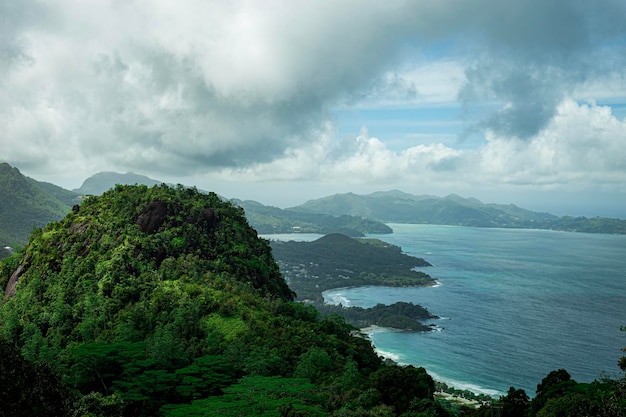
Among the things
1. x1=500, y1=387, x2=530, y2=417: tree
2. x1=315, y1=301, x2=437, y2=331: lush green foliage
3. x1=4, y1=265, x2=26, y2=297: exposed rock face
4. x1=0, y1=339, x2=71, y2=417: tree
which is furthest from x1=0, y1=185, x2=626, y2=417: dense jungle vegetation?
x1=315, y1=301, x2=437, y2=331: lush green foliage

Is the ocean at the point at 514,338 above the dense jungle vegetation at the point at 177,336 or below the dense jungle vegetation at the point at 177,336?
below

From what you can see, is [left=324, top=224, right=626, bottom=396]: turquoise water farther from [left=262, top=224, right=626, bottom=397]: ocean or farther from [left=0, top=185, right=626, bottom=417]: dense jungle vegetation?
[left=0, top=185, right=626, bottom=417]: dense jungle vegetation

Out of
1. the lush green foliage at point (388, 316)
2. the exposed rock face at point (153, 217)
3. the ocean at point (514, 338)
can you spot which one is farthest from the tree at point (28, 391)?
the lush green foliage at point (388, 316)

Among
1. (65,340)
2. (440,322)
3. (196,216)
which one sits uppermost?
(196,216)

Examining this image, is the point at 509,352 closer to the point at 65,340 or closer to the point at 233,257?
the point at 233,257

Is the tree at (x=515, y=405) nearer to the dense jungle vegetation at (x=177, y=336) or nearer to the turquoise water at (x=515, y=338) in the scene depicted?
the dense jungle vegetation at (x=177, y=336)

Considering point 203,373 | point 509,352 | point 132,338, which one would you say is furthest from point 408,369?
point 509,352

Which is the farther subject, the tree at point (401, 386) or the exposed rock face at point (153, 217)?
the exposed rock face at point (153, 217)
